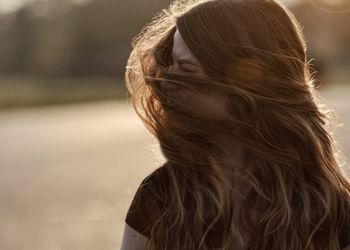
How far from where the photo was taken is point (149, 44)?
2.84 m

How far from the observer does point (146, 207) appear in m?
2.50

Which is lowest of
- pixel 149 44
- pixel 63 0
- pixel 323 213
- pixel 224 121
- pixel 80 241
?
pixel 63 0

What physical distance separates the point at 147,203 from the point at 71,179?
8.99 metres

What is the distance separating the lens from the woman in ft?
8.18

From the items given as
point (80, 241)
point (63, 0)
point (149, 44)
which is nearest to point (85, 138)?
point (80, 241)

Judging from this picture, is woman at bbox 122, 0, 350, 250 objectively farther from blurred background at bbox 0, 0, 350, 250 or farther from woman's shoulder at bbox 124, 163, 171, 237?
blurred background at bbox 0, 0, 350, 250

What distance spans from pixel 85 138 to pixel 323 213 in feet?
51.7

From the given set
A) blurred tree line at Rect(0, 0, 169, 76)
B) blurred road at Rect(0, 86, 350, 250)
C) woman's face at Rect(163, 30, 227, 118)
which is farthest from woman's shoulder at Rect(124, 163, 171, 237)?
blurred tree line at Rect(0, 0, 169, 76)

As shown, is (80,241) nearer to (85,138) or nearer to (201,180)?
(201,180)

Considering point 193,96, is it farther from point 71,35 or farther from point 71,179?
point 71,35

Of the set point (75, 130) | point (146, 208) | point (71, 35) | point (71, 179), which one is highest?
point (146, 208)

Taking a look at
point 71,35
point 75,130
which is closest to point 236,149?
point 75,130

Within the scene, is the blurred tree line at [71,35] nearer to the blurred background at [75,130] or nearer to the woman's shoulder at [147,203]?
the blurred background at [75,130]

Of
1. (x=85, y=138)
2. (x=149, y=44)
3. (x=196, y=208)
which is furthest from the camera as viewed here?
(x=85, y=138)
